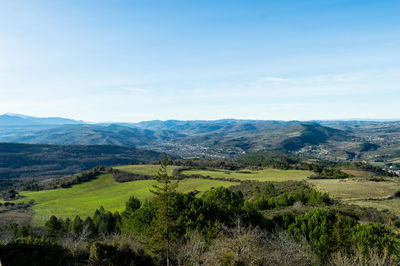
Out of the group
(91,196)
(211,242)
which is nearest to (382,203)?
(211,242)

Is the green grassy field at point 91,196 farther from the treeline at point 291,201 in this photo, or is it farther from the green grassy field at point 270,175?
the treeline at point 291,201

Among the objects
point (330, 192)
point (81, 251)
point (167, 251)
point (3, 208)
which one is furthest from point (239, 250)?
point (3, 208)

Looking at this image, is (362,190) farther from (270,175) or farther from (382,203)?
(270,175)

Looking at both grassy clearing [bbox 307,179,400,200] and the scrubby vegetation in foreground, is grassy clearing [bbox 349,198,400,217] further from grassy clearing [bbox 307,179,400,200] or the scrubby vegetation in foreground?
the scrubby vegetation in foreground

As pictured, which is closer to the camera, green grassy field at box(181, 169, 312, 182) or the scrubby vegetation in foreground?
the scrubby vegetation in foreground

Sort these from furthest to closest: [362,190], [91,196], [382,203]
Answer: [91,196] < [362,190] < [382,203]

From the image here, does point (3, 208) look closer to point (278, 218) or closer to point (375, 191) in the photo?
point (278, 218)

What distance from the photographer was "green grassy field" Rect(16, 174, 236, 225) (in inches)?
2954

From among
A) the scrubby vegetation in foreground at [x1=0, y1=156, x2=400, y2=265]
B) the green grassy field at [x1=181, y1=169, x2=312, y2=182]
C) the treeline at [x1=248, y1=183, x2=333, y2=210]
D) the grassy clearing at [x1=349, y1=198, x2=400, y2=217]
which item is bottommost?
the green grassy field at [x1=181, y1=169, x2=312, y2=182]

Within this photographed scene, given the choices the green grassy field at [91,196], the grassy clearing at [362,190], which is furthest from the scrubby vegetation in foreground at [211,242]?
the green grassy field at [91,196]

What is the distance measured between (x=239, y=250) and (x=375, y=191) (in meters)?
58.8

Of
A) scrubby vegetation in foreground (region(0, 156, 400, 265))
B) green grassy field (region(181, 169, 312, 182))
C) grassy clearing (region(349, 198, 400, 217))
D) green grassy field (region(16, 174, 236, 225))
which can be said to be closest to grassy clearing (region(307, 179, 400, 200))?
grassy clearing (region(349, 198, 400, 217))

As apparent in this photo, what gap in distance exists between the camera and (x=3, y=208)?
83.6m

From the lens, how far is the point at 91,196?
9406cm
